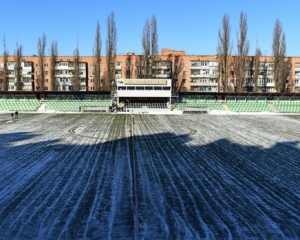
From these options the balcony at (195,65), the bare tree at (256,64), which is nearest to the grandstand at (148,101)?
the bare tree at (256,64)

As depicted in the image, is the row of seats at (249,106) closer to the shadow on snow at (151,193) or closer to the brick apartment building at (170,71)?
the brick apartment building at (170,71)

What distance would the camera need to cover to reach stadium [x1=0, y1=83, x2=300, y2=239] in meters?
8.04

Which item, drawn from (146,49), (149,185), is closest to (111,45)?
(146,49)

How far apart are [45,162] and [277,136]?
63.5ft

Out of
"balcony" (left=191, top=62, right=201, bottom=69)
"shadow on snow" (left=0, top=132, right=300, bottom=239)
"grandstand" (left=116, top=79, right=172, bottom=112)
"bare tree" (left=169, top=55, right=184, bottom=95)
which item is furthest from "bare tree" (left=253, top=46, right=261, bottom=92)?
"shadow on snow" (left=0, top=132, right=300, bottom=239)

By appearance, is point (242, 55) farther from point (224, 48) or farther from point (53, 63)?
point (53, 63)

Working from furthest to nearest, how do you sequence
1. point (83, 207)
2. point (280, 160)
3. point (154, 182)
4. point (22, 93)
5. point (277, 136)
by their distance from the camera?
point (22, 93), point (277, 136), point (280, 160), point (154, 182), point (83, 207)

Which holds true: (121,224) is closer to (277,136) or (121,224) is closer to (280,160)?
(280,160)

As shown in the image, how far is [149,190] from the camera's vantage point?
11.1m

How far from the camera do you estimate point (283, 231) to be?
25.9ft

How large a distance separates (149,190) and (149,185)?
61cm

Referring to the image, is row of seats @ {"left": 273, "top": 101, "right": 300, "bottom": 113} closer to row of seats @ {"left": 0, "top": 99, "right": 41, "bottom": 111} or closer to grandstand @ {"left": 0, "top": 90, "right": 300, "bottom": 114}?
grandstand @ {"left": 0, "top": 90, "right": 300, "bottom": 114}

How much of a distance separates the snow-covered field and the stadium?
0.03 meters

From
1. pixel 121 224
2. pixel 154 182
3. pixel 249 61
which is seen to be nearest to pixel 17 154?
pixel 154 182
